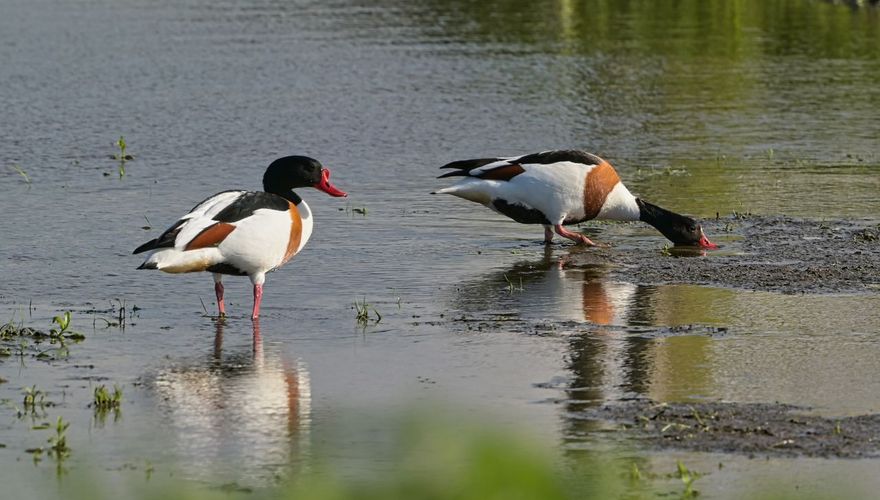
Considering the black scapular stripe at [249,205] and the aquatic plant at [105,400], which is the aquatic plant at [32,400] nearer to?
the aquatic plant at [105,400]

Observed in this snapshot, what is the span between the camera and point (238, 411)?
6973 millimetres

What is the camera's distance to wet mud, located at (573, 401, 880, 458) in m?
6.24

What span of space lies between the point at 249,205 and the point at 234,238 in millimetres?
288

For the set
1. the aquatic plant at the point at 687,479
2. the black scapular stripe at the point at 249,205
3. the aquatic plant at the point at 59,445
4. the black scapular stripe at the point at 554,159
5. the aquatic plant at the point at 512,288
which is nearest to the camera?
the aquatic plant at the point at 687,479

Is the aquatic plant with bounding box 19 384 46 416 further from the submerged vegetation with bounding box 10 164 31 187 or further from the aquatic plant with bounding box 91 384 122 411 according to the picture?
the submerged vegetation with bounding box 10 164 31 187

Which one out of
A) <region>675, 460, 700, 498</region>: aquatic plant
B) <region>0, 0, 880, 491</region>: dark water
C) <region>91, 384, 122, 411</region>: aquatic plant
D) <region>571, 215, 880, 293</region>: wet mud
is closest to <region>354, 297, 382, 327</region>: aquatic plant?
<region>0, 0, 880, 491</region>: dark water

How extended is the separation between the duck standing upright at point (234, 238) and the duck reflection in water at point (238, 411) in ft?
1.48

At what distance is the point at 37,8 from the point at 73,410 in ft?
76.5

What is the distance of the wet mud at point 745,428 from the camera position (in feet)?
20.5

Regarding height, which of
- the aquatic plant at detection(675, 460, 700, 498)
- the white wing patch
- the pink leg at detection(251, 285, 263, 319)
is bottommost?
the aquatic plant at detection(675, 460, 700, 498)

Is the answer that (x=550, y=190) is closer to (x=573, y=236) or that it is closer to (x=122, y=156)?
(x=573, y=236)

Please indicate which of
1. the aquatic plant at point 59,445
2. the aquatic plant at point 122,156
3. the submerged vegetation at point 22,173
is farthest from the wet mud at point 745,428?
the aquatic plant at point 122,156

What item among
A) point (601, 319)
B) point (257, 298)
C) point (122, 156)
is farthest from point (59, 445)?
point (122, 156)

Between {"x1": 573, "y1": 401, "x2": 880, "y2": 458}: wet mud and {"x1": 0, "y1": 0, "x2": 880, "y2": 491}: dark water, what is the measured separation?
17 centimetres
